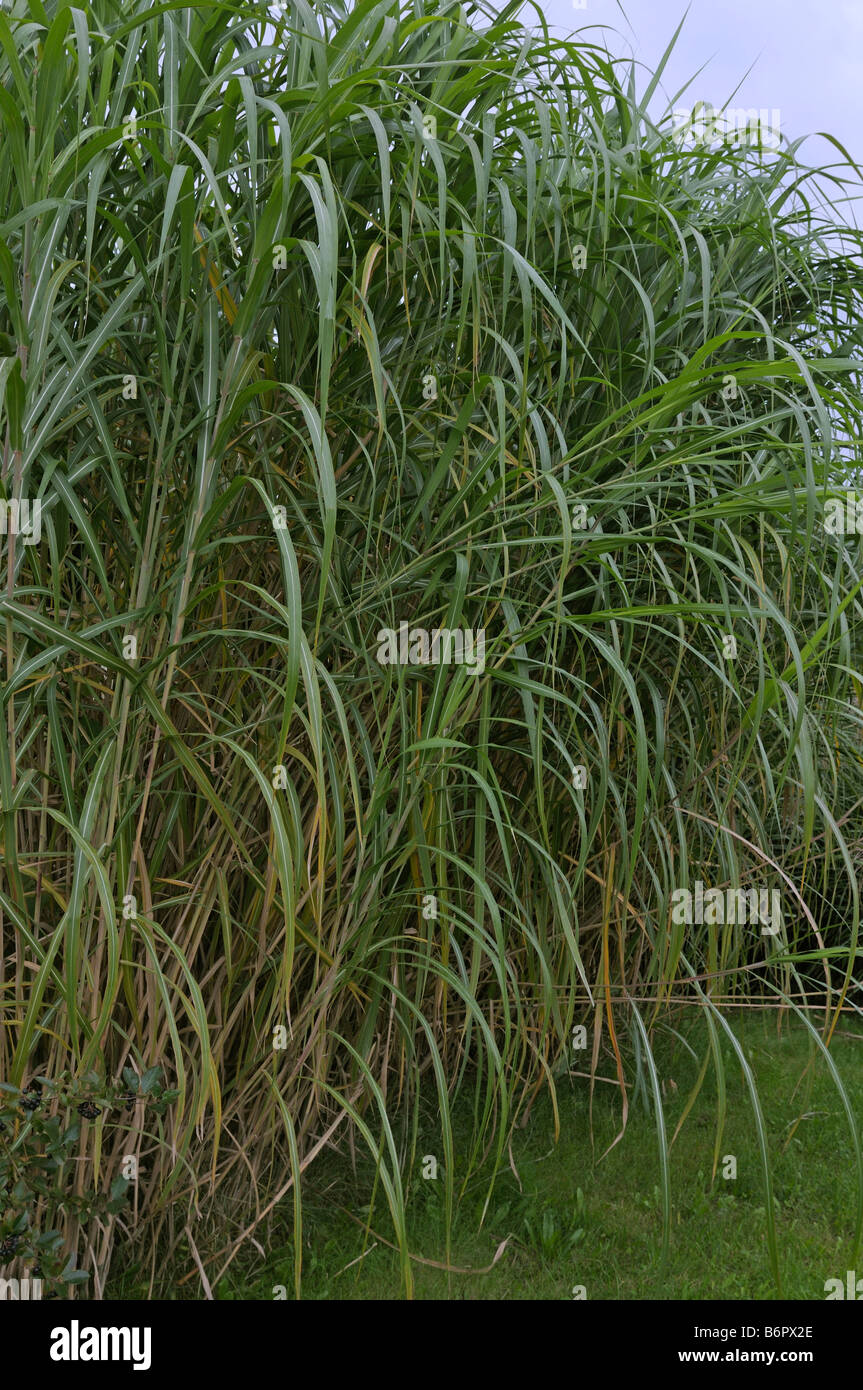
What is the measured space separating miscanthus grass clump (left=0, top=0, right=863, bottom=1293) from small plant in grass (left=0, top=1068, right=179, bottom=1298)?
0.02 m

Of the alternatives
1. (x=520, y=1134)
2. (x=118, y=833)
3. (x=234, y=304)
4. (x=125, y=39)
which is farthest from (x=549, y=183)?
(x=520, y=1134)

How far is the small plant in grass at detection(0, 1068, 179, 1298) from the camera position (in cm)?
115

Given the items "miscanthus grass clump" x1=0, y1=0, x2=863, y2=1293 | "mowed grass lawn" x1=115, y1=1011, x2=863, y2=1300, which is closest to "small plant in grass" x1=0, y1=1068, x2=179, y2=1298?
"miscanthus grass clump" x1=0, y1=0, x2=863, y2=1293

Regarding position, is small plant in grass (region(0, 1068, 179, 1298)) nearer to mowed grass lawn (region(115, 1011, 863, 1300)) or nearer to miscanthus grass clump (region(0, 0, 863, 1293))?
miscanthus grass clump (region(0, 0, 863, 1293))

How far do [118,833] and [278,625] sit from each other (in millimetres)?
420

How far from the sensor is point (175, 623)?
47.4 inches

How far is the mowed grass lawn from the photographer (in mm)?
1456

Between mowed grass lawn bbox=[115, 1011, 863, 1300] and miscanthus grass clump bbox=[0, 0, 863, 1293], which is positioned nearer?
miscanthus grass clump bbox=[0, 0, 863, 1293]

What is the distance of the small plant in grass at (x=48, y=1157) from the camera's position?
1.15 meters

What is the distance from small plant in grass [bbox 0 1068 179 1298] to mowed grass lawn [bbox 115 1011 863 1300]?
0.85ft

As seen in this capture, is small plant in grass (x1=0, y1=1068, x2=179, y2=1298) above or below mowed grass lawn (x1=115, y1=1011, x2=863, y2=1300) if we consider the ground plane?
above

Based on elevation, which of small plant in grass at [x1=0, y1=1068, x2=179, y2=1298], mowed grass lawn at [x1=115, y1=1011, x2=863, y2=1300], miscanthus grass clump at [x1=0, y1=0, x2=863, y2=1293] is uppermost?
miscanthus grass clump at [x1=0, y1=0, x2=863, y2=1293]

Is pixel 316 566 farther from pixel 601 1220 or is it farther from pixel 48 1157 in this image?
pixel 601 1220

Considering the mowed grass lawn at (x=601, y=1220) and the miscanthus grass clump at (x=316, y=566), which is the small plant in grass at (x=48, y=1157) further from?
the mowed grass lawn at (x=601, y=1220)
